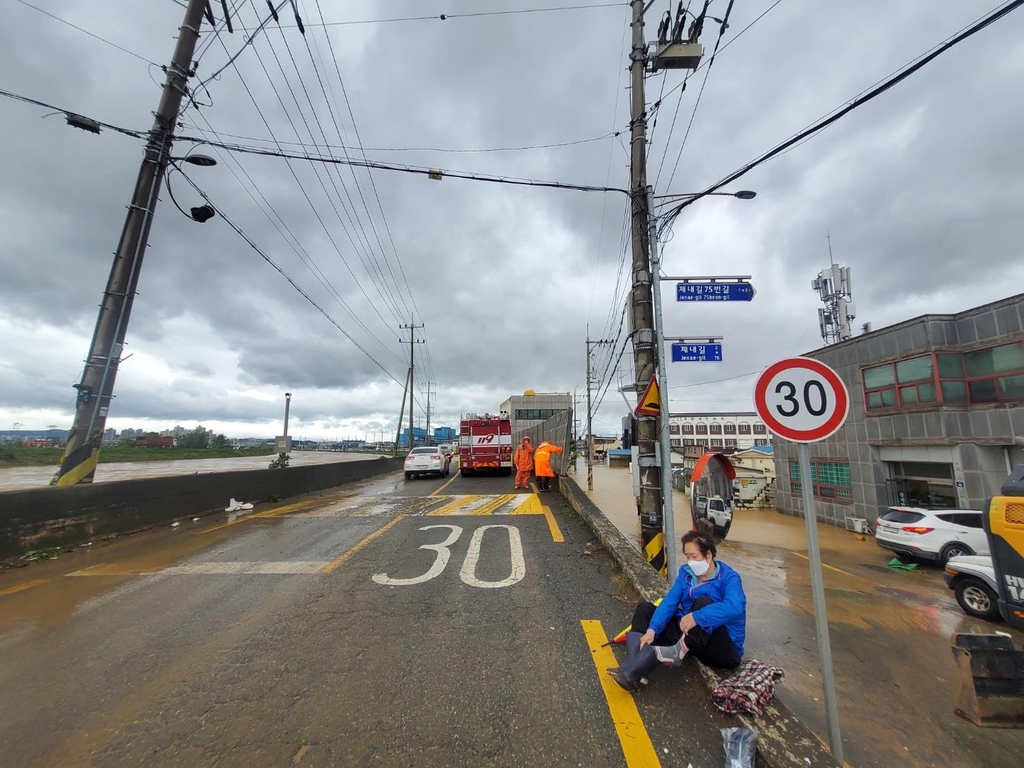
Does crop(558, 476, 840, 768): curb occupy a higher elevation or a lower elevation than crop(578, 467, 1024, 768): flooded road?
higher

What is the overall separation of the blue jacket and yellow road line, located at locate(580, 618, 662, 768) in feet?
1.55

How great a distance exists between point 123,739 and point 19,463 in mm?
35209

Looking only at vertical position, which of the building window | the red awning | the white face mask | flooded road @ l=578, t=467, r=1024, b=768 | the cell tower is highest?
the cell tower

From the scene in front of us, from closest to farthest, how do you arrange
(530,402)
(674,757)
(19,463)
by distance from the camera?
1. (674,757)
2. (19,463)
3. (530,402)

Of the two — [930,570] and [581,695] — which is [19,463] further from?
[930,570]

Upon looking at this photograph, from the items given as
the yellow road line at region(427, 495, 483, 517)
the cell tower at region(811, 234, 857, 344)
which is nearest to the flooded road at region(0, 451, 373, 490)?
the yellow road line at region(427, 495, 483, 517)

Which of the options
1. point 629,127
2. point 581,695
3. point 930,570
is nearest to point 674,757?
point 581,695

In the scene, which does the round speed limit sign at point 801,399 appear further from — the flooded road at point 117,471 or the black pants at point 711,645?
the flooded road at point 117,471

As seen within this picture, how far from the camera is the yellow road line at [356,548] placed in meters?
5.69

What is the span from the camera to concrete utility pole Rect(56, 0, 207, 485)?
7.45m

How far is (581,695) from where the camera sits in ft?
9.43

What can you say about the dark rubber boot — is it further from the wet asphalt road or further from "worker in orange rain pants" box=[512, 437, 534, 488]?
"worker in orange rain pants" box=[512, 437, 534, 488]

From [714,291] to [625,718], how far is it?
557 centimetres

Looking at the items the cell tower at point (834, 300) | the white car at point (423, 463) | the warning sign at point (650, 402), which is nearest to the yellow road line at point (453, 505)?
the warning sign at point (650, 402)
